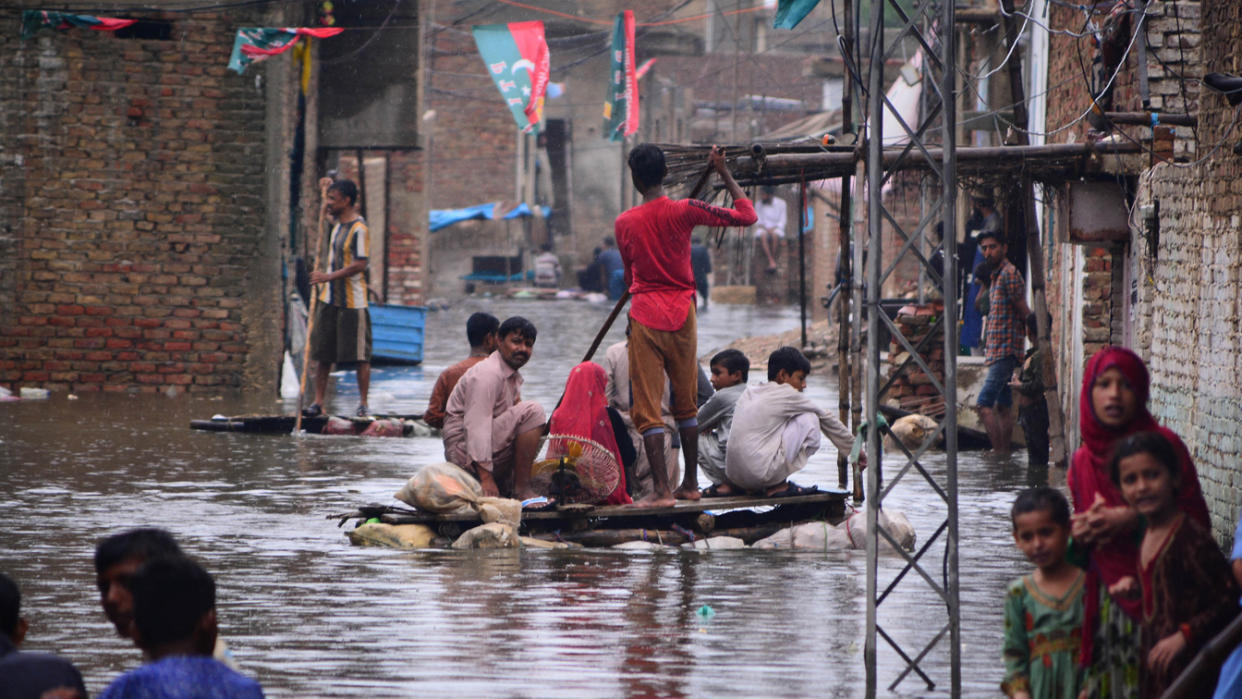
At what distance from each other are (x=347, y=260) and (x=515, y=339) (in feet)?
16.0

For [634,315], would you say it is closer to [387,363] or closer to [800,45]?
[387,363]

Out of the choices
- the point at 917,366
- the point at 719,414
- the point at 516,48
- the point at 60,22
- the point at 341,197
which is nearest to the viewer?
the point at 719,414

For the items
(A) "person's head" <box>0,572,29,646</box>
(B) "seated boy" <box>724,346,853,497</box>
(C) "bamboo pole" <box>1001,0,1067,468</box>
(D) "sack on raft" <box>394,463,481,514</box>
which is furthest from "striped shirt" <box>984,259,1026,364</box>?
(A) "person's head" <box>0,572,29,646</box>

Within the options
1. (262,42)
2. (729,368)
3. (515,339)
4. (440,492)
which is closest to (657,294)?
(515,339)

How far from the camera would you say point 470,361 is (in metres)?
9.23

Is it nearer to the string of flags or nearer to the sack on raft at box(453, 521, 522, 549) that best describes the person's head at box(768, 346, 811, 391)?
the sack on raft at box(453, 521, 522, 549)

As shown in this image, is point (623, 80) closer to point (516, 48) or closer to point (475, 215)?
point (516, 48)

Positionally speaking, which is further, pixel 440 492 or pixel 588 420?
pixel 588 420

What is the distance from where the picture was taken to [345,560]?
794 cm

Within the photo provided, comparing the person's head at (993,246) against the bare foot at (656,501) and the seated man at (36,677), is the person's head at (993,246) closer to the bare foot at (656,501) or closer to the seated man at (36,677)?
the bare foot at (656,501)

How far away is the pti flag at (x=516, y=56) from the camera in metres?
19.8

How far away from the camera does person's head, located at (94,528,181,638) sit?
3742mm

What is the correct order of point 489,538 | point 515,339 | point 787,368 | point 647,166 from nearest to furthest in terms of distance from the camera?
1. point 489,538
2. point 647,166
3. point 515,339
4. point 787,368

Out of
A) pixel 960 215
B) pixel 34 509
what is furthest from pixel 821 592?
pixel 960 215
